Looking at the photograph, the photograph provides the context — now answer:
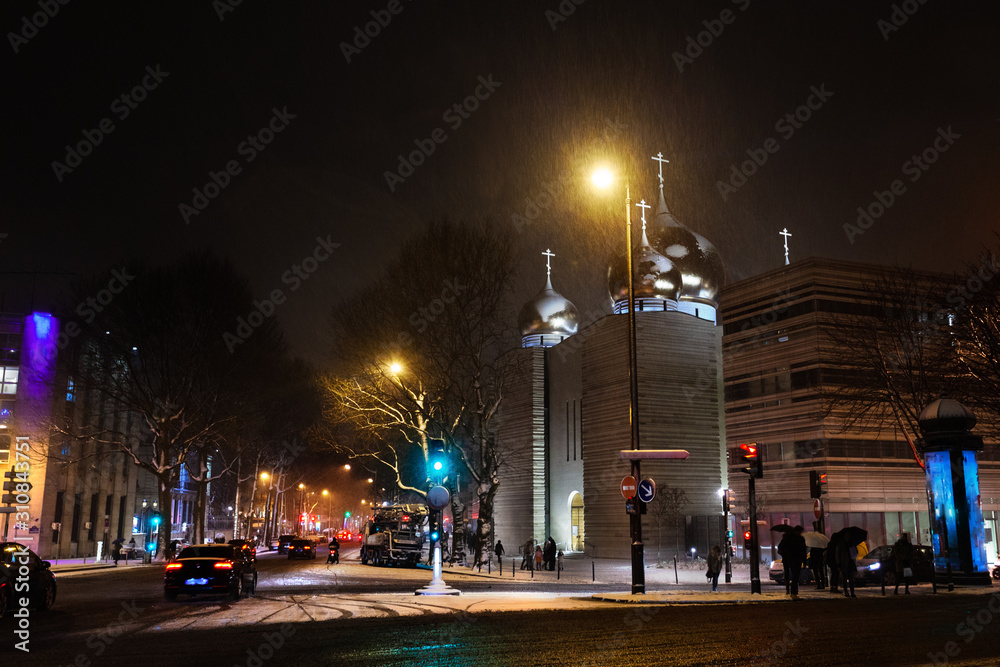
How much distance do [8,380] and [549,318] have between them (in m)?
39.0

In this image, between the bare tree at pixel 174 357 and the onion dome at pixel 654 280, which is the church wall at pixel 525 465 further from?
the bare tree at pixel 174 357

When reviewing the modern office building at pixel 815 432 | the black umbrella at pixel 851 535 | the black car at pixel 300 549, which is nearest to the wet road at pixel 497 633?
the black umbrella at pixel 851 535

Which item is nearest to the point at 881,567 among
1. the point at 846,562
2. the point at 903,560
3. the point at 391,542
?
the point at 903,560

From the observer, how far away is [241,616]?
1593 cm

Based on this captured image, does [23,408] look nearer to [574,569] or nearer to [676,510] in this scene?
[574,569]

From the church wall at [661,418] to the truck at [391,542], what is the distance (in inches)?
553

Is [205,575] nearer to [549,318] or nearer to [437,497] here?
[437,497]

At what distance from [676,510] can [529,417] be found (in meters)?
17.9

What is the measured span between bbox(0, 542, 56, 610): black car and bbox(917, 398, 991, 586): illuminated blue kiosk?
2305 centimetres

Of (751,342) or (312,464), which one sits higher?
(751,342)

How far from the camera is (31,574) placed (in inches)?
712

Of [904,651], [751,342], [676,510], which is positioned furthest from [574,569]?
[904,651]

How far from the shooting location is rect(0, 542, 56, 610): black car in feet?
57.0

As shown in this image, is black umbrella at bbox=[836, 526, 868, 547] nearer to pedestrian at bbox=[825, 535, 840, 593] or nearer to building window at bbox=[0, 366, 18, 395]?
pedestrian at bbox=[825, 535, 840, 593]
